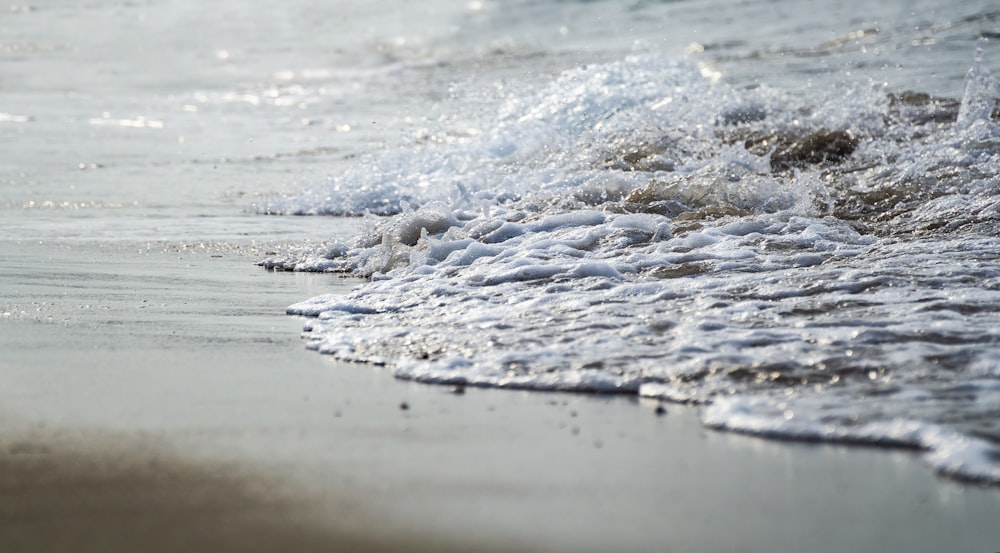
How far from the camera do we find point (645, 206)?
6.64 metres

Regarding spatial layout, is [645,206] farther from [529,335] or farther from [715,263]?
[529,335]

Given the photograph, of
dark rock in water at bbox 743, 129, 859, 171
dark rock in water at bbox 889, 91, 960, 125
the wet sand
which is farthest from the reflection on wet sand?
dark rock in water at bbox 889, 91, 960, 125

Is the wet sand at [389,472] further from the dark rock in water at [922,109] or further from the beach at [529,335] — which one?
the dark rock in water at [922,109]

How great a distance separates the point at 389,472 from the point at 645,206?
13.7 ft

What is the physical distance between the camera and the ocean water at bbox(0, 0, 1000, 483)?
137 inches

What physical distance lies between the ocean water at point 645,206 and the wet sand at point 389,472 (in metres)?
0.21

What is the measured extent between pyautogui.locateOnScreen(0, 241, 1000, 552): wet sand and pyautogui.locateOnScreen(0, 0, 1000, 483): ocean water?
0.70 ft

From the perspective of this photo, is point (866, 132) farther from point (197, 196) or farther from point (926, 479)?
point (926, 479)

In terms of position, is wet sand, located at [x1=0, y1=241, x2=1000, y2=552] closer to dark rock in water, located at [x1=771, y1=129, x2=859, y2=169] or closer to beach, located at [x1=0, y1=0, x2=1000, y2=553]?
beach, located at [x1=0, y1=0, x2=1000, y2=553]

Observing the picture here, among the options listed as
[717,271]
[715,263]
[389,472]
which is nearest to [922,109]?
[715,263]

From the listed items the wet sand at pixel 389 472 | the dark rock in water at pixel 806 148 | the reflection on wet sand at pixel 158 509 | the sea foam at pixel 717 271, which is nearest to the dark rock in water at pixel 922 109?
the sea foam at pixel 717 271

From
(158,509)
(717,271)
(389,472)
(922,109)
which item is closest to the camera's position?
(158,509)

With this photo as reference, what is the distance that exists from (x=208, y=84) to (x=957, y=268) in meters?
18.5

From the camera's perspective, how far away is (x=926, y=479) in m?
2.59
